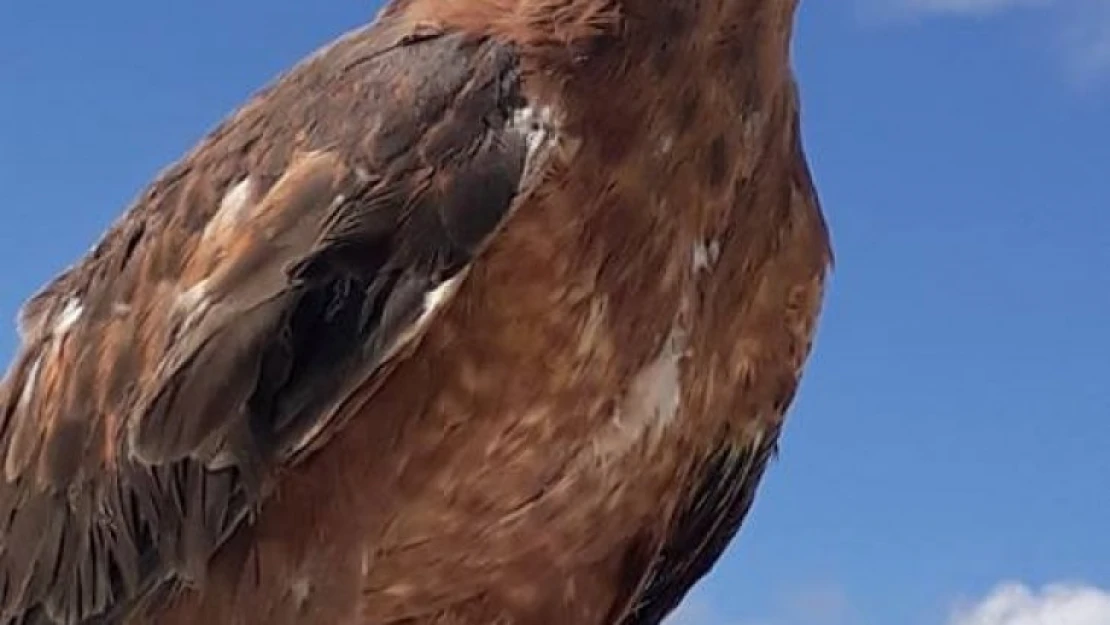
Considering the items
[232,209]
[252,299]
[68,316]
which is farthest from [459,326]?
[68,316]

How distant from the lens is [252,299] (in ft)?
12.3

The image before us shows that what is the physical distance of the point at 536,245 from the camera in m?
3.63

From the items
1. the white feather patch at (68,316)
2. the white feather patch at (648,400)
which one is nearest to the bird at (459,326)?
the white feather patch at (648,400)

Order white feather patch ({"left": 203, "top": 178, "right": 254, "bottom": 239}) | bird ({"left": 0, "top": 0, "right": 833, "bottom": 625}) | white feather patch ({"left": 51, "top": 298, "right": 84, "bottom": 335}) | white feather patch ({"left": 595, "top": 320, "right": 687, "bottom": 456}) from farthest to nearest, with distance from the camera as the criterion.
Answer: white feather patch ({"left": 51, "top": 298, "right": 84, "bottom": 335}) < white feather patch ({"left": 203, "top": 178, "right": 254, "bottom": 239}) < white feather patch ({"left": 595, "top": 320, "right": 687, "bottom": 456}) < bird ({"left": 0, "top": 0, "right": 833, "bottom": 625})

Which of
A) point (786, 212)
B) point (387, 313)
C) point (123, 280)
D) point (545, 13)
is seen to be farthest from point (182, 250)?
point (786, 212)

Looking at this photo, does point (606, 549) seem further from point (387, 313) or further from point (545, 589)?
point (387, 313)

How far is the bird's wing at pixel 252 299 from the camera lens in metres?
3.67

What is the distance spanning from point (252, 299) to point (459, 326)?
18.1 inches

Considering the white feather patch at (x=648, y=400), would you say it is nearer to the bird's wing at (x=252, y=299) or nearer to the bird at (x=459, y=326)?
the bird at (x=459, y=326)

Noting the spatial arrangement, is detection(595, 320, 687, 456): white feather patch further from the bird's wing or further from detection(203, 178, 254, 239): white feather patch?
detection(203, 178, 254, 239): white feather patch

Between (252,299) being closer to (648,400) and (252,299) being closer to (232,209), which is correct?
(232,209)

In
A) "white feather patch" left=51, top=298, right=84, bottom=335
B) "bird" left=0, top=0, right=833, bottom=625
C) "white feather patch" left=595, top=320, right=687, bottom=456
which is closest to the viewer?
"bird" left=0, top=0, right=833, bottom=625

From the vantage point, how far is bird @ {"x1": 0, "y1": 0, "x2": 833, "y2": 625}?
365 centimetres

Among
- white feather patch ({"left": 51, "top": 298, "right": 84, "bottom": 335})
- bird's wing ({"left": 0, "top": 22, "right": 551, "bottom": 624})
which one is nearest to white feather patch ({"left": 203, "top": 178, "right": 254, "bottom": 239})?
bird's wing ({"left": 0, "top": 22, "right": 551, "bottom": 624})
